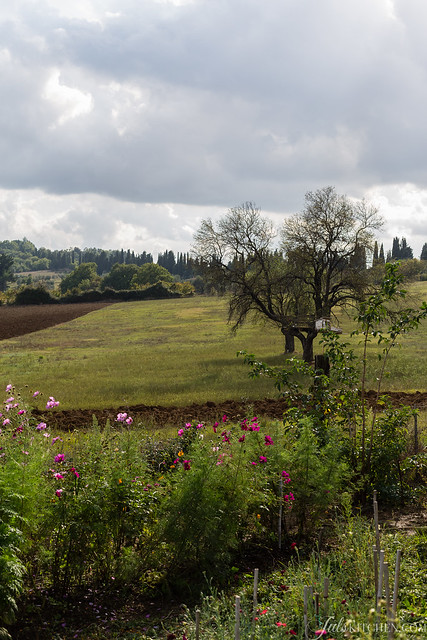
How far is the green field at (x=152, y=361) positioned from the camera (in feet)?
69.9

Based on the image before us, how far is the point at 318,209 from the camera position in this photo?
2908 cm

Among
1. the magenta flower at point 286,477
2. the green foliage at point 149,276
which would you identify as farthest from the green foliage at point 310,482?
the green foliage at point 149,276

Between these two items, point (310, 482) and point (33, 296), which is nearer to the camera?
point (310, 482)

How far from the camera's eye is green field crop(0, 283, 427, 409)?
21303mm

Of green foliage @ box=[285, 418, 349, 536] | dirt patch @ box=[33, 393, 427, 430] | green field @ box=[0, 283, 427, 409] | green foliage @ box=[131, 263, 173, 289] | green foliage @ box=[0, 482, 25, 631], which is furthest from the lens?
green foliage @ box=[131, 263, 173, 289]

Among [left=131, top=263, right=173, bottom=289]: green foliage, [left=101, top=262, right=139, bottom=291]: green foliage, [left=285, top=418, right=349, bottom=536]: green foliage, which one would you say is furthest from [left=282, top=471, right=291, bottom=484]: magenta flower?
[left=101, top=262, right=139, bottom=291]: green foliage

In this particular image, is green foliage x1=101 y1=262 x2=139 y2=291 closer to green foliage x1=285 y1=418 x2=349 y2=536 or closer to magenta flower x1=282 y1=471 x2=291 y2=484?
green foliage x1=285 y1=418 x2=349 y2=536

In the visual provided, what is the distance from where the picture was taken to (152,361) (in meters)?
31.5

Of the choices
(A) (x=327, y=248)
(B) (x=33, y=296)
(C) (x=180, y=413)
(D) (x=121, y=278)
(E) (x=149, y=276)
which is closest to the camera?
(C) (x=180, y=413)

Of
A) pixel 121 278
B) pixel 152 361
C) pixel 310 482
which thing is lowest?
pixel 152 361

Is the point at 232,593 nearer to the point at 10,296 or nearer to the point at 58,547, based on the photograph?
the point at 58,547

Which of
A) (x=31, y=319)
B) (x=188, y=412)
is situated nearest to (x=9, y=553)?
(x=188, y=412)

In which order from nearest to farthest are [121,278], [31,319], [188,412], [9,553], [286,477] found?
[9,553] → [286,477] → [188,412] → [31,319] → [121,278]

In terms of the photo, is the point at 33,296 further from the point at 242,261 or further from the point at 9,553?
the point at 9,553
